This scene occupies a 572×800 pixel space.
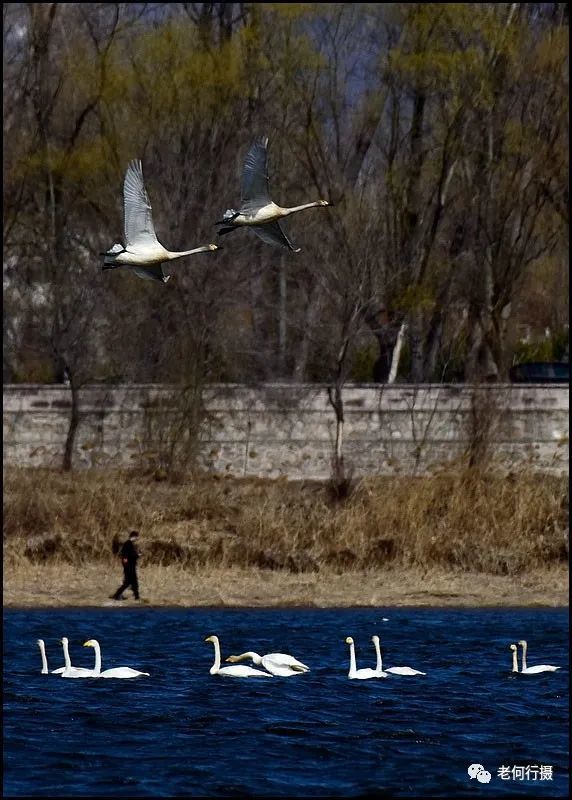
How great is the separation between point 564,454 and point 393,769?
25052 millimetres

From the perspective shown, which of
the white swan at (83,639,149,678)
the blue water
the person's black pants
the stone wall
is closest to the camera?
the blue water

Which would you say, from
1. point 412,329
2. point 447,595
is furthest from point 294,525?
point 412,329

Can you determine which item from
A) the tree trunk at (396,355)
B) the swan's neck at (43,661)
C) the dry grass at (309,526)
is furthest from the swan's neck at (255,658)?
the tree trunk at (396,355)

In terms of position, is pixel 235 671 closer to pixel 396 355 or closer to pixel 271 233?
pixel 271 233

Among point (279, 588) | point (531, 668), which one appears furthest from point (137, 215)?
point (279, 588)

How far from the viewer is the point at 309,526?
→ 36.2 meters

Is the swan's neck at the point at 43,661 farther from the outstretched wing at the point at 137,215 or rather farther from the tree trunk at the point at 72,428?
the tree trunk at the point at 72,428

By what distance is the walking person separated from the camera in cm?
3144

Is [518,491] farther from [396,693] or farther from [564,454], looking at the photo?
[396,693]

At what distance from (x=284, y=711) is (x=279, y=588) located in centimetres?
1225

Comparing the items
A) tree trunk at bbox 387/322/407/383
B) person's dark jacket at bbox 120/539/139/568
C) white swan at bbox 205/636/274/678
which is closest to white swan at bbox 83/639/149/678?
white swan at bbox 205/636/274/678

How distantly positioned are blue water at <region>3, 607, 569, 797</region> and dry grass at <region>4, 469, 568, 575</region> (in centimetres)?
333

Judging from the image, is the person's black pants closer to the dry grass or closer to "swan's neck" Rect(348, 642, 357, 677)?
the dry grass

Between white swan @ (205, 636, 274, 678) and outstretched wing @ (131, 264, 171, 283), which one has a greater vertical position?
outstretched wing @ (131, 264, 171, 283)
